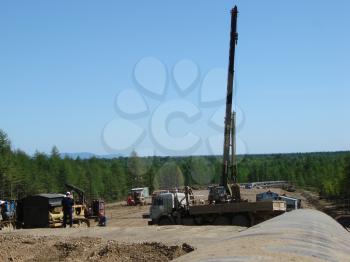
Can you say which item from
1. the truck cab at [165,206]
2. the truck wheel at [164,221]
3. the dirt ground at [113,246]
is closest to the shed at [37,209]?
the truck wheel at [164,221]

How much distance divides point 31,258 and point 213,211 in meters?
13.2

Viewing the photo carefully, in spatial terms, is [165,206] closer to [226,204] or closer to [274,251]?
[226,204]

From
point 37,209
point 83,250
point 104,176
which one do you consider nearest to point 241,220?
point 37,209

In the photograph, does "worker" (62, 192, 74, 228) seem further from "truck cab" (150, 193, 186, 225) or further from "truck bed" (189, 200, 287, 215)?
"truck bed" (189, 200, 287, 215)

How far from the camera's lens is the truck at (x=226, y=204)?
26.5 meters

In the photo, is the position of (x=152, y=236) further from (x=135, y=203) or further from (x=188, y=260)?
(x=135, y=203)

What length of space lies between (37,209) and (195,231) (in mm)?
10972

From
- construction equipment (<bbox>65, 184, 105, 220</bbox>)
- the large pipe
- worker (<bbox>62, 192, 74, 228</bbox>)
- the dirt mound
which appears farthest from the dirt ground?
construction equipment (<bbox>65, 184, 105, 220</bbox>)

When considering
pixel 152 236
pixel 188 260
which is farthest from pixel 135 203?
pixel 188 260

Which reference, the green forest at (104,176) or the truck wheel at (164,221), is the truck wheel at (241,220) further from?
the green forest at (104,176)

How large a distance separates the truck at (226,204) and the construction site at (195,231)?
0.05 m

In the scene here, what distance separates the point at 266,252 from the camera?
20.2 ft

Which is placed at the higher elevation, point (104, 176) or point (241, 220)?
point (104, 176)

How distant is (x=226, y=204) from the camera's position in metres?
27.2
